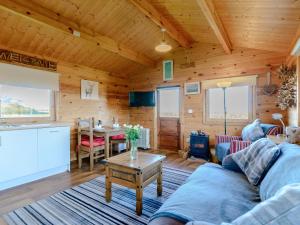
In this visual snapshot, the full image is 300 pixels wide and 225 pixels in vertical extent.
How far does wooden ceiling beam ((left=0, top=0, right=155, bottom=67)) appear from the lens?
8.30ft

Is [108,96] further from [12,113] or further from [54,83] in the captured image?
[12,113]

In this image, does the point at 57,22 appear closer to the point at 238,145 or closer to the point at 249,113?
the point at 238,145

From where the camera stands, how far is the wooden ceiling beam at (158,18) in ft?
9.63

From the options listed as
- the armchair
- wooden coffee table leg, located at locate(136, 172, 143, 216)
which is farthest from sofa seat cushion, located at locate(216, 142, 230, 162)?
wooden coffee table leg, located at locate(136, 172, 143, 216)

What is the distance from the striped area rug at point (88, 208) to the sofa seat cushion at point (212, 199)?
781 mm

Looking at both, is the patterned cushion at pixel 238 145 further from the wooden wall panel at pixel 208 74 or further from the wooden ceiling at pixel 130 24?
the wooden ceiling at pixel 130 24

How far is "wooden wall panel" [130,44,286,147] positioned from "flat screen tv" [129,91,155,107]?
0.18 meters

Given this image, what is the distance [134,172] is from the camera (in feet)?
7.05

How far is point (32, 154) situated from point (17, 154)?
8.6 inches

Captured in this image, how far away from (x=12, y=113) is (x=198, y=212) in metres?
3.75

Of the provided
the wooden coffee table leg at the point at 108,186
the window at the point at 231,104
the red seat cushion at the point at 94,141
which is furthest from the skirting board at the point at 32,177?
the window at the point at 231,104

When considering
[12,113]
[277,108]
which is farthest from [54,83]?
[277,108]

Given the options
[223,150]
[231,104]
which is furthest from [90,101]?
[231,104]

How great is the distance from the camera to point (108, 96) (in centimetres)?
527
